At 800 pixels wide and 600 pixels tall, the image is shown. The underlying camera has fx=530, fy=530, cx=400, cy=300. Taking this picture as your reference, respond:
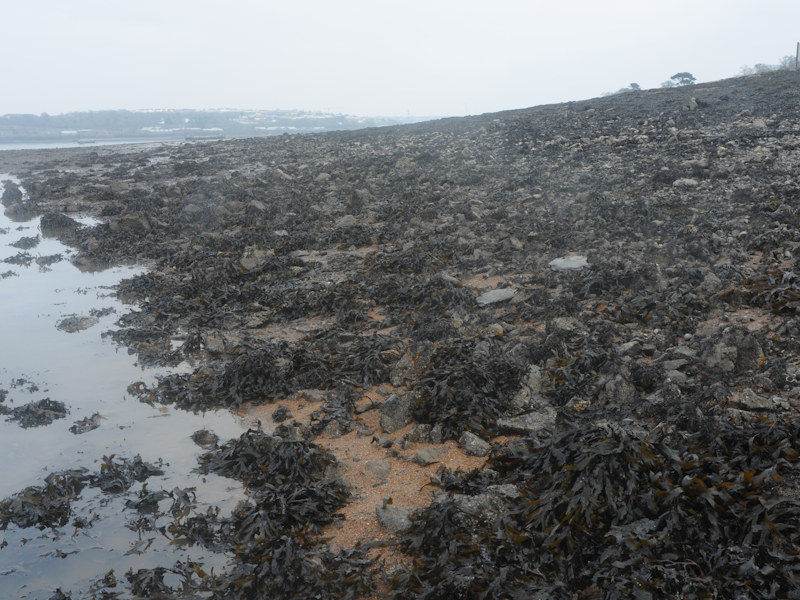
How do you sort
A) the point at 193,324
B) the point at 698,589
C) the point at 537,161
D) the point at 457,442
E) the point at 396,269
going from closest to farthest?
the point at 698,589
the point at 457,442
the point at 193,324
the point at 396,269
the point at 537,161

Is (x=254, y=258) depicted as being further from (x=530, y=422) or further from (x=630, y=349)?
(x=630, y=349)

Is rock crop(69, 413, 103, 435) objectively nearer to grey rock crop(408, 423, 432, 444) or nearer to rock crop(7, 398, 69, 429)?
rock crop(7, 398, 69, 429)

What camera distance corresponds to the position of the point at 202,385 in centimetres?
545

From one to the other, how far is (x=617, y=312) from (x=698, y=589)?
3.43m

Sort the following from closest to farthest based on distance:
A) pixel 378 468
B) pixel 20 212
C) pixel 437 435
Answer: pixel 378 468
pixel 437 435
pixel 20 212

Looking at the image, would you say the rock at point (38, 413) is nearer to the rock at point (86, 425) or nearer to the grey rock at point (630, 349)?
the rock at point (86, 425)

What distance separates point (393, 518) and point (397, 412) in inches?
50.1

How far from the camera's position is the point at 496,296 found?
6469mm

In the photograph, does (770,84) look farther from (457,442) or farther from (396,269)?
(457,442)

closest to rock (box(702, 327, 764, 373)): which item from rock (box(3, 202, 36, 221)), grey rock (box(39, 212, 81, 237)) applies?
grey rock (box(39, 212, 81, 237))

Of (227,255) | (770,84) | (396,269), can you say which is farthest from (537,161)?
(770,84)

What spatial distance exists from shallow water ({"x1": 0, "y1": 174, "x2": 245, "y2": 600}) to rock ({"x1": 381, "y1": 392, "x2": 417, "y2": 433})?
4.26ft

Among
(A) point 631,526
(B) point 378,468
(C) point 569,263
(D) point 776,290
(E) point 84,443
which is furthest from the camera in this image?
(C) point 569,263

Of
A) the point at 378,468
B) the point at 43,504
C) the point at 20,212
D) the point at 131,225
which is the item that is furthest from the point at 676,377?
the point at 20,212
